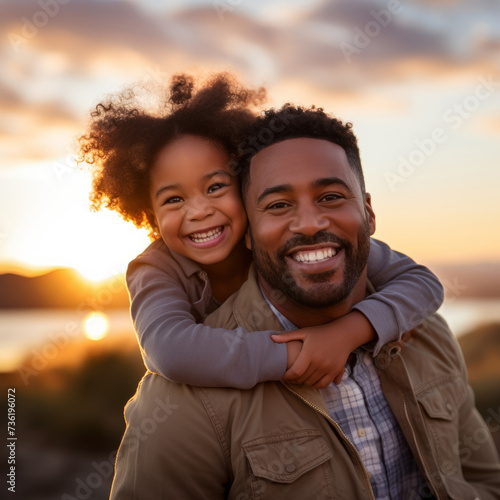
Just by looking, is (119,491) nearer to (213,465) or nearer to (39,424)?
(213,465)

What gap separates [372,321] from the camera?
8.02 ft

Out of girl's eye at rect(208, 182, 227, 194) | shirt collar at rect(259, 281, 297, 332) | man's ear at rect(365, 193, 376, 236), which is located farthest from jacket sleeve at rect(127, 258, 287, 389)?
man's ear at rect(365, 193, 376, 236)

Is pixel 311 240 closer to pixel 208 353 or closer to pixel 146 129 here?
pixel 208 353

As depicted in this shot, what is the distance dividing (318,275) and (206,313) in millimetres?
755

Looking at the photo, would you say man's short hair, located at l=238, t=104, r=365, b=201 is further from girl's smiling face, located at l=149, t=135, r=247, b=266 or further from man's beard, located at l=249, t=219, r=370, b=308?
man's beard, located at l=249, t=219, r=370, b=308

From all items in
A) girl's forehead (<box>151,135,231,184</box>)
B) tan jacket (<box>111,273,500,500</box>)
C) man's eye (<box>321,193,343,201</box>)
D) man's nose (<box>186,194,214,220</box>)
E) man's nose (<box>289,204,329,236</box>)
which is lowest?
tan jacket (<box>111,273,500,500</box>)

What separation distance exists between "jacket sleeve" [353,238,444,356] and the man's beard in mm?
121

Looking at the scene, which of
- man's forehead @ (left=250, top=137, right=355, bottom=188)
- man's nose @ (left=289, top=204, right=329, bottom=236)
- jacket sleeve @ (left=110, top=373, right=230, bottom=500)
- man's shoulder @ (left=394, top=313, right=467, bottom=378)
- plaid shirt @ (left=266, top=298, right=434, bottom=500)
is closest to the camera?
jacket sleeve @ (left=110, top=373, right=230, bottom=500)

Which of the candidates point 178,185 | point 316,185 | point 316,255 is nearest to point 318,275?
point 316,255

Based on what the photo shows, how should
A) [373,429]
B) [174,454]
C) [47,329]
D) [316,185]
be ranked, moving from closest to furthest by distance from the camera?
[174,454] → [373,429] → [316,185] → [47,329]

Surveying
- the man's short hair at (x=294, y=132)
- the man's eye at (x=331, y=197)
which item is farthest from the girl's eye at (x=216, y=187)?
the man's eye at (x=331, y=197)

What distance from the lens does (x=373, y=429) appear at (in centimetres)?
243

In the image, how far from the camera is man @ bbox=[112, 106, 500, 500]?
7.22 feet

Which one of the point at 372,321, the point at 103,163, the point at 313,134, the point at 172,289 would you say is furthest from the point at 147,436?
the point at 103,163
